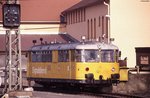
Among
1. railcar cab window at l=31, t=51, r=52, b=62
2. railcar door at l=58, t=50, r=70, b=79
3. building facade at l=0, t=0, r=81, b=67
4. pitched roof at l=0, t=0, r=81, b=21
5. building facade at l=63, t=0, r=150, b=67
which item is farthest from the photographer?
pitched roof at l=0, t=0, r=81, b=21

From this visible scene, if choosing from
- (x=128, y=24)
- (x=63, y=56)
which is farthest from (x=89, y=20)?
(x=63, y=56)

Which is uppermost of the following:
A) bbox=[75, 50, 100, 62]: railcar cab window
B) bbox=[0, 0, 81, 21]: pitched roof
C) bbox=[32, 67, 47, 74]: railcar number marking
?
bbox=[0, 0, 81, 21]: pitched roof

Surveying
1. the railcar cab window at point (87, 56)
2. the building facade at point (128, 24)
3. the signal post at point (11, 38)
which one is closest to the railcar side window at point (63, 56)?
the railcar cab window at point (87, 56)

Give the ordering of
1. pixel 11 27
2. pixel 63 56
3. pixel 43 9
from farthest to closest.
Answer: pixel 43 9 → pixel 63 56 → pixel 11 27

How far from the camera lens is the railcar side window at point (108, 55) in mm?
39237

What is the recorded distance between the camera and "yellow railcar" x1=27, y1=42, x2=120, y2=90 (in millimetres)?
38312

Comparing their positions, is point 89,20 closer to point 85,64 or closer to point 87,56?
point 87,56

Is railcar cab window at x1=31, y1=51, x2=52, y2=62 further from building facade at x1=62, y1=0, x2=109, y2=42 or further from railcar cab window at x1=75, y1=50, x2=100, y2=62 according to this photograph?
building facade at x1=62, y1=0, x2=109, y2=42

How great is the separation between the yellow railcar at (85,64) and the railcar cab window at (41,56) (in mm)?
389

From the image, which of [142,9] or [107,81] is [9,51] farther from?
[142,9]

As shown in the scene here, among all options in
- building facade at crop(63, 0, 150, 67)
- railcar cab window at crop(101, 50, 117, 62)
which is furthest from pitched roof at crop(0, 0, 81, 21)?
railcar cab window at crop(101, 50, 117, 62)

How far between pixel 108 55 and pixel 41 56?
5.67 meters

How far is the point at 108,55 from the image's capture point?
39500 mm

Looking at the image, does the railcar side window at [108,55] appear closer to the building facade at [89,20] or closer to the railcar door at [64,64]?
the railcar door at [64,64]
